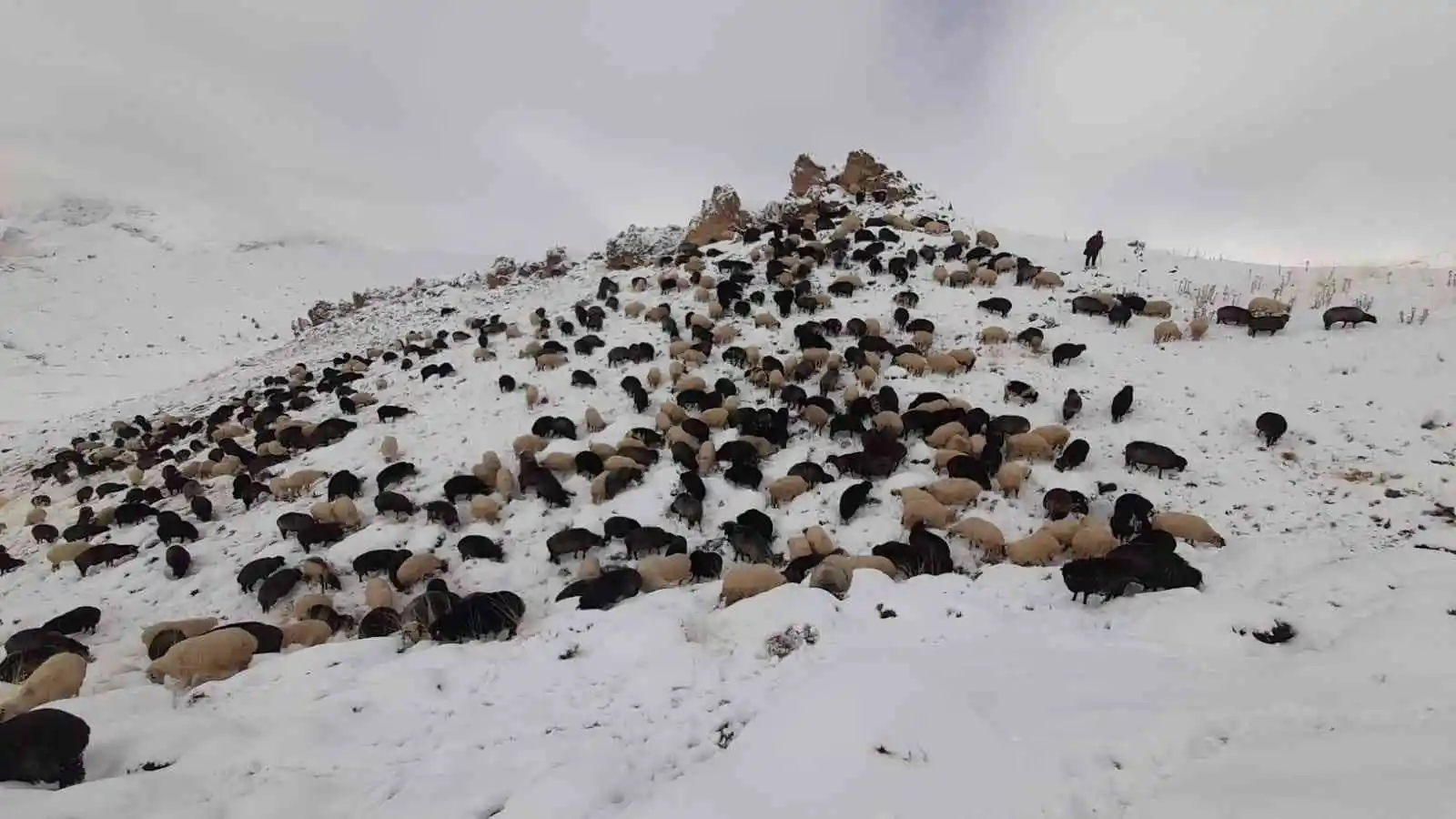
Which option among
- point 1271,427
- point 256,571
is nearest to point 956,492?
point 1271,427

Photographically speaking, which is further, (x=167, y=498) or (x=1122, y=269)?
(x=1122, y=269)

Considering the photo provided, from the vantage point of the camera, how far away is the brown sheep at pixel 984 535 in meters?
8.04

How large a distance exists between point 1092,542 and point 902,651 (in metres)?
3.12

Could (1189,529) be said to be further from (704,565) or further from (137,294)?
(137,294)

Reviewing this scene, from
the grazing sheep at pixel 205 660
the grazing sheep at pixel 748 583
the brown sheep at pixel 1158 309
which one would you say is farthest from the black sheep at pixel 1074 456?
the grazing sheep at pixel 205 660

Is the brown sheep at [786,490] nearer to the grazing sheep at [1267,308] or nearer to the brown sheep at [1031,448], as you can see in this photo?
the brown sheep at [1031,448]

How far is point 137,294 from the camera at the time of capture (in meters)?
41.8

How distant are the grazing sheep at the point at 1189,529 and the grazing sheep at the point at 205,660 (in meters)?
9.93

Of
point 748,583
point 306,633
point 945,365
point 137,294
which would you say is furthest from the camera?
point 137,294

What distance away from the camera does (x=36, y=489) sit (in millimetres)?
15406

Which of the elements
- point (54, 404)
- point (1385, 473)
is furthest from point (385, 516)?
point (54, 404)

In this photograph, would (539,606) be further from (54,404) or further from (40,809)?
(54,404)

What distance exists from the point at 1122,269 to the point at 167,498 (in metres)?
21.9

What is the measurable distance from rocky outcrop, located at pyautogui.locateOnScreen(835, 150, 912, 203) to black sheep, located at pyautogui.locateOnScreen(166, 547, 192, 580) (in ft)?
78.1
